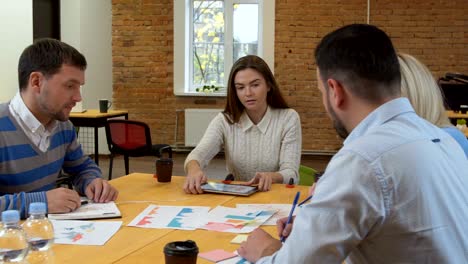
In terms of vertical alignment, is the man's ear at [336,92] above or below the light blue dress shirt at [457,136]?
above

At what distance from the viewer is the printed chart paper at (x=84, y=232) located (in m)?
1.69

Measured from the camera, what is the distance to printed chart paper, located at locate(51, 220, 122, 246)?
1694 millimetres

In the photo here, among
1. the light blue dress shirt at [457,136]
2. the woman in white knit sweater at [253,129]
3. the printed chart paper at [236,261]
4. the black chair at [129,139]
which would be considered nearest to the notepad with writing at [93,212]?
the printed chart paper at [236,261]

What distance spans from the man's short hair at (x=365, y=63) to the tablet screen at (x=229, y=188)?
4.12 feet

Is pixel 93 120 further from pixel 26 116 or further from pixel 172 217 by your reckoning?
pixel 172 217

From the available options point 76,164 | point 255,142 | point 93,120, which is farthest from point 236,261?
point 93,120

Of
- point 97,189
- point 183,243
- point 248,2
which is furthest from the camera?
point 248,2

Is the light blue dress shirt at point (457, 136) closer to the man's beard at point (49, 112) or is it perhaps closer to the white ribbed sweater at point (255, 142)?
the white ribbed sweater at point (255, 142)

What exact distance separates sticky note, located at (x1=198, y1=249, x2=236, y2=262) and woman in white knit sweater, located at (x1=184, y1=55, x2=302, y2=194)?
136 cm

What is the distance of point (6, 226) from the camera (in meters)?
1.41

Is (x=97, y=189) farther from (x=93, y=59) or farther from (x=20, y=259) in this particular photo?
(x=93, y=59)

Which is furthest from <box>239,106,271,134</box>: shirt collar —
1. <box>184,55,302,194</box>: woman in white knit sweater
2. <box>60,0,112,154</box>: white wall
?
<box>60,0,112,154</box>: white wall

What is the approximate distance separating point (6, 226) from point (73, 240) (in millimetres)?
316

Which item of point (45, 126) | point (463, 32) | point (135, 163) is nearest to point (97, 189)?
point (45, 126)
